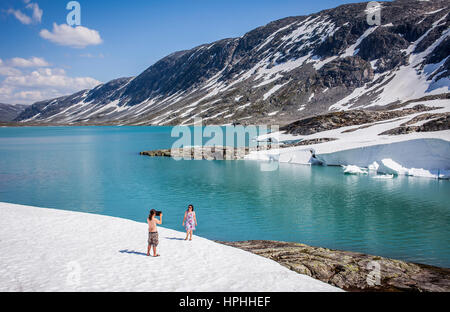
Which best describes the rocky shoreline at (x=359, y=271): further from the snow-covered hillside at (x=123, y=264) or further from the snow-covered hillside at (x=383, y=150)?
the snow-covered hillside at (x=383, y=150)

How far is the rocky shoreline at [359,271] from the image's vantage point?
12984mm

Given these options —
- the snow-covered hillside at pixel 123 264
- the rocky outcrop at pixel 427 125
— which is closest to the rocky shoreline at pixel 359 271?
the snow-covered hillside at pixel 123 264

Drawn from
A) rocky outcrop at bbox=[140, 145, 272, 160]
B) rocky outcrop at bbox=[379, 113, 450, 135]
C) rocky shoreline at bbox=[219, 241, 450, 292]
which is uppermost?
rocky outcrop at bbox=[379, 113, 450, 135]

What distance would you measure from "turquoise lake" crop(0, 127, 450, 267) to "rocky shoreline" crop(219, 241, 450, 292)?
421cm

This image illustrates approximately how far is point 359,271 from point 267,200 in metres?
19.6

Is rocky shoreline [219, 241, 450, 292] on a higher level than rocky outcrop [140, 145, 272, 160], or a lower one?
lower

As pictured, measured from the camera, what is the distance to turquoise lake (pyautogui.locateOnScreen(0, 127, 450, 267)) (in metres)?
22.5

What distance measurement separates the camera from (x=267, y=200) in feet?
110

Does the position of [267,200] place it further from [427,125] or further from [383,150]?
[427,125]

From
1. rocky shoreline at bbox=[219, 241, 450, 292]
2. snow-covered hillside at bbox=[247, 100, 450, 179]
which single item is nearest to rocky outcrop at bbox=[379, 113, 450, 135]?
snow-covered hillside at bbox=[247, 100, 450, 179]

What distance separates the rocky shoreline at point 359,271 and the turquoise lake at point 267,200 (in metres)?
4.21

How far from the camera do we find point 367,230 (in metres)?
23.8

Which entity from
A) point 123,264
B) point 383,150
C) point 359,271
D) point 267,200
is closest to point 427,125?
point 383,150

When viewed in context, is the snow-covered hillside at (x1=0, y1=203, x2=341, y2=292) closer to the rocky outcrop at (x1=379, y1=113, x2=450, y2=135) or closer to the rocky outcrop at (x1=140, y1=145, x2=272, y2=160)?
the rocky outcrop at (x1=379, y1=113, x2=450, y2=135)
